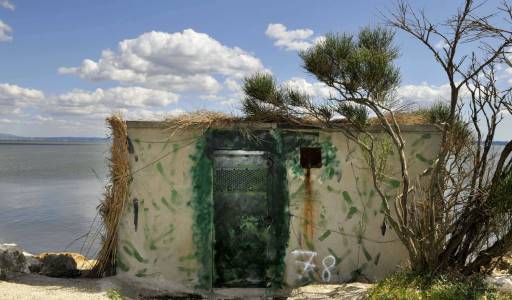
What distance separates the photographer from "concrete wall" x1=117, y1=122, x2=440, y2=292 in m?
7.24

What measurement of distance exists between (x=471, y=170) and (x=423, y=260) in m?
1.40

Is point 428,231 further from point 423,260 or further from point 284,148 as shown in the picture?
point 284,148

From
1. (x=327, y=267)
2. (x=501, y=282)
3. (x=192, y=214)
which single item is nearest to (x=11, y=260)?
(x=192, y=214)

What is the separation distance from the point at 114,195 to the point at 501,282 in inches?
200

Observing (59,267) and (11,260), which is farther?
(59,267)

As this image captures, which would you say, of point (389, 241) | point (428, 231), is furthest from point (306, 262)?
point (428, 231)

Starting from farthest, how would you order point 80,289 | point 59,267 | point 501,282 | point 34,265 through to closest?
1. point 34,265
2. point 59,267
3. point 80,289
4. point 501,282

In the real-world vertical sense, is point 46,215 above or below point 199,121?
below

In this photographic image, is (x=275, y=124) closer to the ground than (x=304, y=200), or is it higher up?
higher up

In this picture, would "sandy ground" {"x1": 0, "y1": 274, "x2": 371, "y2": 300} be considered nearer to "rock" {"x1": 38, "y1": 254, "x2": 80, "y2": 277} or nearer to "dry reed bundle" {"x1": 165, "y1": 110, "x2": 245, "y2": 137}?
"rock" {"x1": 38, "y1": 254, "x2": 80, "y2": 277}

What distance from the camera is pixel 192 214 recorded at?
7.25m

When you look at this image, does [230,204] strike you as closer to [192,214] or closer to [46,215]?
[192,214]

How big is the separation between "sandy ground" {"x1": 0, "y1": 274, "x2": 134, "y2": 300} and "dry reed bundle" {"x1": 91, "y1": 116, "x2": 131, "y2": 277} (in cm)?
31

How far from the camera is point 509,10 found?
636 centimetres
